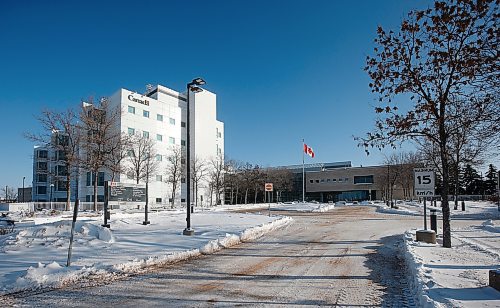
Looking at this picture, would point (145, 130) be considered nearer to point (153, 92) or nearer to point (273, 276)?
point (153, 92)

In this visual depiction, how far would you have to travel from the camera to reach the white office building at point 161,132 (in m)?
60.8

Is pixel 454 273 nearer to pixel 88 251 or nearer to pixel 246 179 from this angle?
pixel 88 251

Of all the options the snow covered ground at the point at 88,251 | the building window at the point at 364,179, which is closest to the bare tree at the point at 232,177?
the building window at the point at 364,179

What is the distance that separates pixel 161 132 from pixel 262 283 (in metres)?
63.5

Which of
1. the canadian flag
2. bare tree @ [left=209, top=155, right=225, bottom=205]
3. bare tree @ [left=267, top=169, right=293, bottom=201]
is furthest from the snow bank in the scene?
bare tree @ [left=267, top=169, right=293, bottom=201]

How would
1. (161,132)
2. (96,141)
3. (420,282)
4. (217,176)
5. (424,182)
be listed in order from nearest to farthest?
(420,282)
(424,182)
(96,141)
(217,176)
(161,132)

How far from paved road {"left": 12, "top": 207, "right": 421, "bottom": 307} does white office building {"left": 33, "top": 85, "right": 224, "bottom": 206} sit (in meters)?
50.5

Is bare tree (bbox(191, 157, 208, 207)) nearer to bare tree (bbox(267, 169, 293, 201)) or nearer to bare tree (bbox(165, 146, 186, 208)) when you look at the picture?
bare tree (bbox(165, 146, 186, 208))

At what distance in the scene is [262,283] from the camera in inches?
311

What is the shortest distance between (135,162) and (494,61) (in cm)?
4601

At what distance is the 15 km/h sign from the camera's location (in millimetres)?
12762

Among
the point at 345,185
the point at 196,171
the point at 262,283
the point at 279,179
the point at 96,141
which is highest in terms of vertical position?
the point at 96,141

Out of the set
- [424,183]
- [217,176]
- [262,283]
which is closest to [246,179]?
[217,176]

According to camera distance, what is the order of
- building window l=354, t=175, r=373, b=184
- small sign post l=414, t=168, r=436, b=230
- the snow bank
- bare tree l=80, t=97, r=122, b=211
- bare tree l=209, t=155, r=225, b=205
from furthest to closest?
building window l=354, t=175, r=373, b=184, bare tree l=209, t=155, r=225, b=205, bare tree l=80, t=97, r=122, b=211, small sign post l=414, t=168, r=436, b=230, the snow bank
